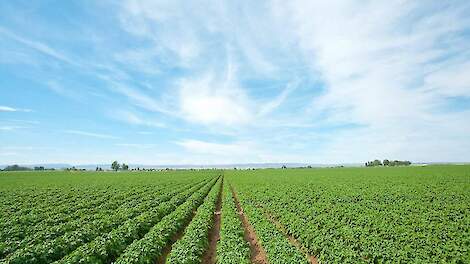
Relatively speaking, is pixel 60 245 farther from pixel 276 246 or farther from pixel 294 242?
pixel 294 242

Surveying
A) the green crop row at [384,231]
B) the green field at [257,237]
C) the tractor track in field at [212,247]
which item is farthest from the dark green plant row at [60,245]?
the green crop row at [384,231]

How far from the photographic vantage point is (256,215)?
2248 centimetres

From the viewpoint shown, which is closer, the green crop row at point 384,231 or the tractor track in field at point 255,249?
the green crop row at point 384,231

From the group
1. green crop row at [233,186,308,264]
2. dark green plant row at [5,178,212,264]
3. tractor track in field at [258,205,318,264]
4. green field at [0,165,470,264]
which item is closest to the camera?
green crop row at [233,186,308,264]

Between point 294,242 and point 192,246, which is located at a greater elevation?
point 192,246

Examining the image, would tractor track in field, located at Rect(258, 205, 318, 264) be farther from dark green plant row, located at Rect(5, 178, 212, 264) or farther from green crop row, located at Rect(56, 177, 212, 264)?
dark green plant row, located at Rect(5, 178, 212, 264)

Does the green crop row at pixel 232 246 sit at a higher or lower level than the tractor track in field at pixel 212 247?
higher

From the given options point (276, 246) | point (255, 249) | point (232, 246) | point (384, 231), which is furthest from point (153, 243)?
point (384, 231)

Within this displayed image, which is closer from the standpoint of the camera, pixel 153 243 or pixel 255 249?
pixel 153 243

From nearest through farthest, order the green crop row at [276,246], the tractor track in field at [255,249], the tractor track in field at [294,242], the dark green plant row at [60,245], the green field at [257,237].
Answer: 1. the green crop row at [276,246]
2. the dark green plant row at [60,245]
3. the green field at [257,237]
4. the tractor track in field at [255,249]
5. the tractor track in field at [294,242]

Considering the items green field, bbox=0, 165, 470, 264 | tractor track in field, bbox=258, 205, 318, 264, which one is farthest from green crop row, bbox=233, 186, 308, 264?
Result: tractor track in field, bbox=258, 205, 318, 264

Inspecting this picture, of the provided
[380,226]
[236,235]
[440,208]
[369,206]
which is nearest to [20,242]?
[236,235]

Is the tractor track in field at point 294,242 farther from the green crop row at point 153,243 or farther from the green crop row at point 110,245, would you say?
the green crop row at point 110,245

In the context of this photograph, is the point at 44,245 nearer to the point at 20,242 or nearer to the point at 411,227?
the point at 20,242
